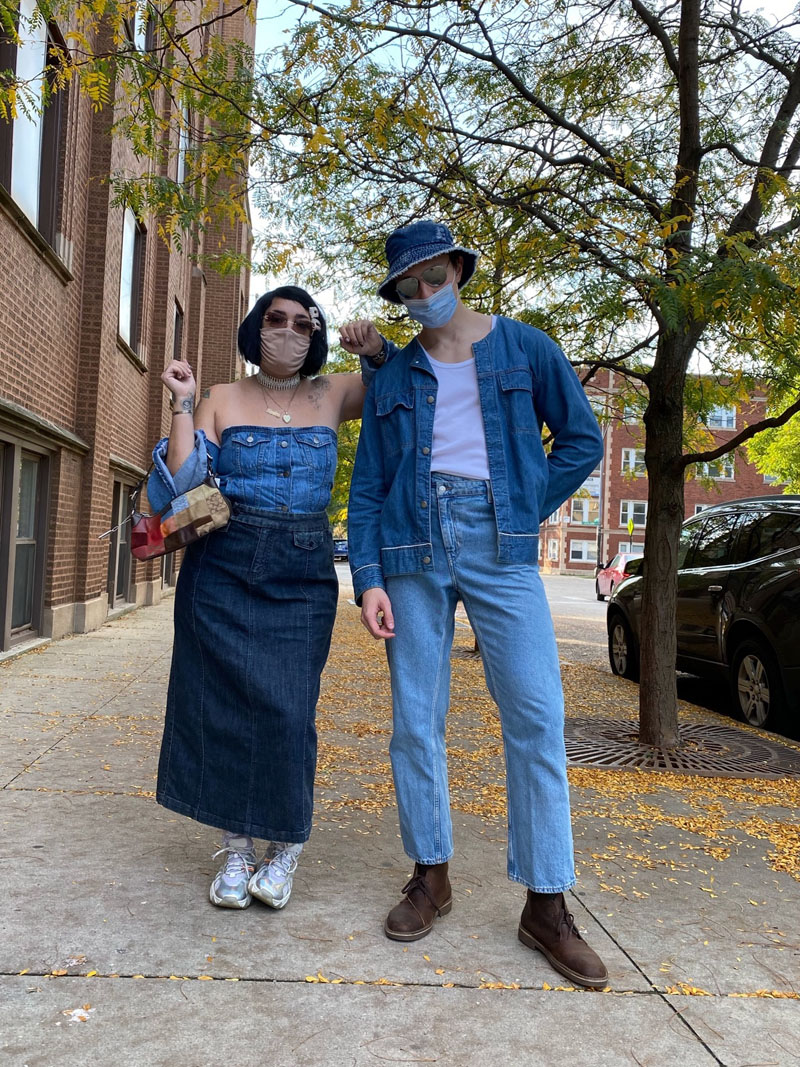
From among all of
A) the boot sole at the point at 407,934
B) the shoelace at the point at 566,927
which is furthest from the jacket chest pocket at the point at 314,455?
the shoelace at the point at 566,927

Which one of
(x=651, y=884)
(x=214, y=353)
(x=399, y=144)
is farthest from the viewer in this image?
(x=214, y=353)

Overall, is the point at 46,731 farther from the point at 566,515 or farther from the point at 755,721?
the point at 566,515

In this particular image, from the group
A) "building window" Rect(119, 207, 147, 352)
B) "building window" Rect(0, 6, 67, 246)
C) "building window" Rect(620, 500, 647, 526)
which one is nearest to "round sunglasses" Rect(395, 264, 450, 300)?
"building window" Rect(0, 6, 67, 246)

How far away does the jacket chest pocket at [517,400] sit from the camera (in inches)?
112

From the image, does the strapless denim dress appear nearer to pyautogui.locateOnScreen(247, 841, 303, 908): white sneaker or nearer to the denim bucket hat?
pyautogui.locateOnScreen(247, 841, 303, 908): white sneaker

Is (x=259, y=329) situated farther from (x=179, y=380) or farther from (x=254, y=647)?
(x=254, y=647)

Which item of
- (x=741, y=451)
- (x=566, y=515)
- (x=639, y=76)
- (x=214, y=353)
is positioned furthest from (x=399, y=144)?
(x=566, y=515)

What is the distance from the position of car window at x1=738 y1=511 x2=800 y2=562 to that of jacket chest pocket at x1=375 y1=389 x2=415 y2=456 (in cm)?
507

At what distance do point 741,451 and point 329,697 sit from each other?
4104 millimetres

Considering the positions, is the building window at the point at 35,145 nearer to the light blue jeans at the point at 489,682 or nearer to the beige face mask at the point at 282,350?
the beige face mask at the point at 282,350

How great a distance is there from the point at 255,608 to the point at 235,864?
824 mm

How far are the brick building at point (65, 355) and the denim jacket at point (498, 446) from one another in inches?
145

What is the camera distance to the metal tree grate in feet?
17.5

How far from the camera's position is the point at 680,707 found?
26.5 ft
